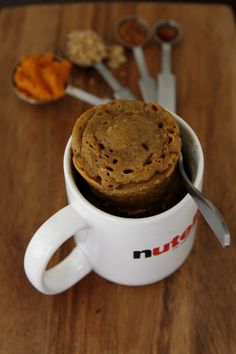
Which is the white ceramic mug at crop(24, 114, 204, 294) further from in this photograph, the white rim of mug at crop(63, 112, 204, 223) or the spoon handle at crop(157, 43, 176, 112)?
the spoon handle at crop(157, 43, 176, 112)

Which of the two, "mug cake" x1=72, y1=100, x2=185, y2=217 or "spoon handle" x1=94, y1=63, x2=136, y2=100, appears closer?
"mug cake" x1=72, y1=100, x2=185, y2=217

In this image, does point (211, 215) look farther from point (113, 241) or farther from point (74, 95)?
point (74, 95)

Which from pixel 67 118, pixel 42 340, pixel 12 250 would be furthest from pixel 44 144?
pixel 42 340

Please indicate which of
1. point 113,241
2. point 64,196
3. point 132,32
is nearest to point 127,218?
point 113,241

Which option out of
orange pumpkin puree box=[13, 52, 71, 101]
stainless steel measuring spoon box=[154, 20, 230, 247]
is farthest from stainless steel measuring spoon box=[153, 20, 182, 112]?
orange pumpkin puree box=[13, 52, 71, 101]

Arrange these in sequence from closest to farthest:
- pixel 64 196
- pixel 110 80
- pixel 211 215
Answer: pixel 211 215 < pixel 64 196 < pixel 110 80

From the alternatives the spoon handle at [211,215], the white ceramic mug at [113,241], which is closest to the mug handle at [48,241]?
the white ceramic mug at [113,241]
